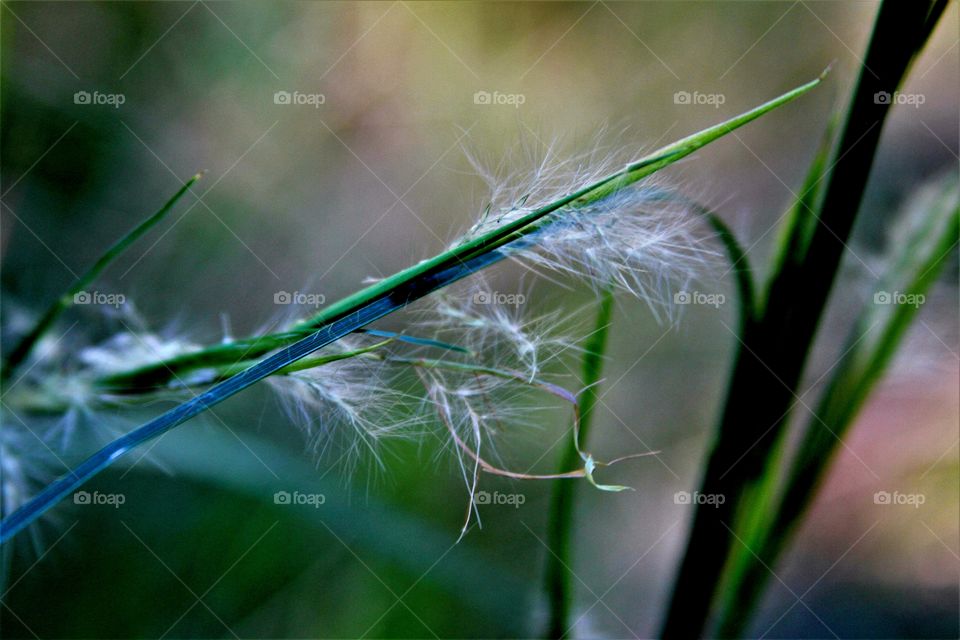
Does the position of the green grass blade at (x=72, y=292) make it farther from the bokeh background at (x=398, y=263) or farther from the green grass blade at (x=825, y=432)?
the green grass blade at (x=825, y=432)

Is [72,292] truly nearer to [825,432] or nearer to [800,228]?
[800,228]

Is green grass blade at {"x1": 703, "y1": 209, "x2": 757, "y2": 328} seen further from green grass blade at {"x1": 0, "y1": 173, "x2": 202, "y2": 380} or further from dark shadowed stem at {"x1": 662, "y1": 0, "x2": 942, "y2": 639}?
green grass blade at {"x1": 0, "y1": 173, "x2": 202, "y2": 380}

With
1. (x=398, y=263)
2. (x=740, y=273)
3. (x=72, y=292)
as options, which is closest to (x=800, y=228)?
(x=740, y=273)

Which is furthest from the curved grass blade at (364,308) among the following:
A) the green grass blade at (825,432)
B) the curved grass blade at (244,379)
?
the green grass blade at (825,432)

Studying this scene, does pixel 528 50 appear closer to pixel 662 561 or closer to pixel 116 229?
pixel 116 229

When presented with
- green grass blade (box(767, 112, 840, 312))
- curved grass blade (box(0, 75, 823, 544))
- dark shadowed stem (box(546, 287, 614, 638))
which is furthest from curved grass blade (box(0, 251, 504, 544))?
green grass blade (box(767, 112, 840, 312))

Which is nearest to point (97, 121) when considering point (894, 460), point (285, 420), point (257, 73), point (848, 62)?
point (257, 73)
